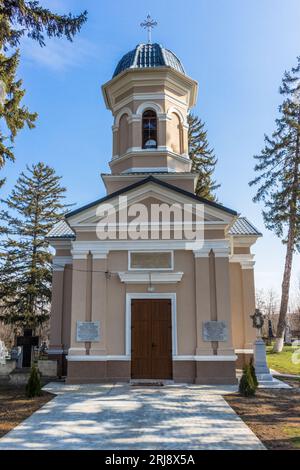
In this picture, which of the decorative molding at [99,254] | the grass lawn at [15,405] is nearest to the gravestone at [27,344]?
the grass lawn at [15,405]

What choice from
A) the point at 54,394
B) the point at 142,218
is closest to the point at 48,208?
the point at 142,218

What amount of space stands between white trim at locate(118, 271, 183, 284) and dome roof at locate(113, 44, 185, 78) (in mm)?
8680

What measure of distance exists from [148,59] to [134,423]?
566 inches

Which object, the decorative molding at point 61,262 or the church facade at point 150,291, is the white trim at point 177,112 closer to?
the church facade at point 150,291

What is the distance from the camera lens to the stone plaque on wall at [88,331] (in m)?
12.9

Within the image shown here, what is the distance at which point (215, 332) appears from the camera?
12.8 meters

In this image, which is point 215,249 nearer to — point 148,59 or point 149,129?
point 149,129

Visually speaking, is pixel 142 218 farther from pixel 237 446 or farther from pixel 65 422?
pixel 237 446

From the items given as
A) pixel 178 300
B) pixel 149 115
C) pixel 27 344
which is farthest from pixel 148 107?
pixel 27 344

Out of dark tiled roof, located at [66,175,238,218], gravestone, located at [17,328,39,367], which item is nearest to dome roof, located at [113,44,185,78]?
dark tiled roof, located at [66,175,238,218]

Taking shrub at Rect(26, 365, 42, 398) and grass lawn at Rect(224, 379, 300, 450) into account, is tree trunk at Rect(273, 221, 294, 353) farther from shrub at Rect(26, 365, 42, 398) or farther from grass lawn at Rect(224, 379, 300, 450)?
shrub at Rect(26, 365, 42, 398)

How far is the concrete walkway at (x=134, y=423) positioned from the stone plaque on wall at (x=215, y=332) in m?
1.81

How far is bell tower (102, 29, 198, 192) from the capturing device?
52.9 ft

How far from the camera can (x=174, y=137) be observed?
1681 cm
